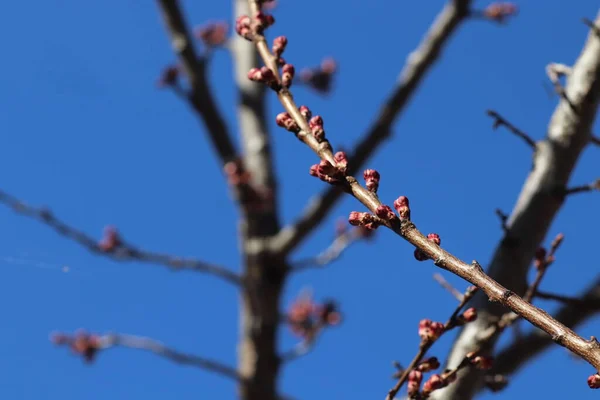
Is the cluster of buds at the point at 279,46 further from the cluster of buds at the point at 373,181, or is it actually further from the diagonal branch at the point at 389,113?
the diagonal branch at the point at 389,113

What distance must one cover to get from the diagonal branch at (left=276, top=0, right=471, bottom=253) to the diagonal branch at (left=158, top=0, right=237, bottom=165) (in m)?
0.90

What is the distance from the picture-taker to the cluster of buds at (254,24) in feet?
5.58

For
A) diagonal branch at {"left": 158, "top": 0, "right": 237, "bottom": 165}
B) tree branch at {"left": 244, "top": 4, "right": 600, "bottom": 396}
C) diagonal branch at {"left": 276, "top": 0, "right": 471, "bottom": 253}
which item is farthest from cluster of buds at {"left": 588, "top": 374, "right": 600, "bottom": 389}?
diagonal branch at {"left": 158, "top": 0, "right": 237, "bottom": 165}

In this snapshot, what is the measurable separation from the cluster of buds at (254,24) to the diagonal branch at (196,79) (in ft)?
11.6

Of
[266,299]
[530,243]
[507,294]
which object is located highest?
[266,299]

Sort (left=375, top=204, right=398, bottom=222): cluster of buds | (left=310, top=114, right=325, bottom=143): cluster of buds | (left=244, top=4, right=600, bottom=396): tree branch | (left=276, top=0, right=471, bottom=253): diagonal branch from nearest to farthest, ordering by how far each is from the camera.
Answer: (left=244, top=4, right=600, bottom=396): tree branch < (left=375, top=204, right=398, bottom=222): cluster of buds < (left=310, top=114, right=325, bottom=143): cluster of buds < (left=276, top=0, right=471, bottom=253): diagonal branch

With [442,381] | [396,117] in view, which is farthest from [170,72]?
[442,381]

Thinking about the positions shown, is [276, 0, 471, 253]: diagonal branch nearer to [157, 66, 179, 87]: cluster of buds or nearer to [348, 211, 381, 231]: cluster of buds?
[157, 66, 179, 87]: cluster of buds

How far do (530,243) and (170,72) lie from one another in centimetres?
375

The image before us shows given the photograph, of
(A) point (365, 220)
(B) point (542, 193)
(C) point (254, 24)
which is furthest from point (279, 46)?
(B) point (542, 193)

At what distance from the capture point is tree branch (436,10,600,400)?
2.11m

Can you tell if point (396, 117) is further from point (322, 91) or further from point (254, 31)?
point (254, 31)

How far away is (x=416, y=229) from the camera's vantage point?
4.05 feet

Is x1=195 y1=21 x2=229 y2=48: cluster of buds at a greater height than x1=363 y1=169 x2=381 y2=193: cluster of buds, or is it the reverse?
x1=195 y1=21 x2=229 y2=48: cluster of buds
